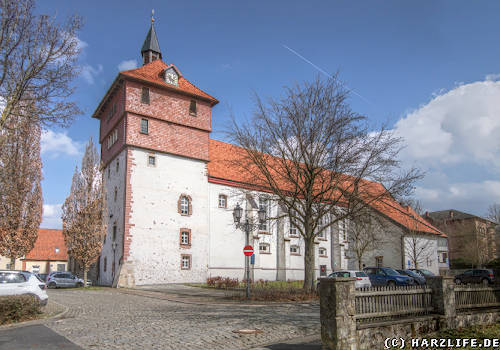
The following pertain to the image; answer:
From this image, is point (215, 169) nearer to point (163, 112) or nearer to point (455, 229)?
point (163, 112)

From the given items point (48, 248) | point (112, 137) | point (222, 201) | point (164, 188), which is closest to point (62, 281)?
point (164, 188)

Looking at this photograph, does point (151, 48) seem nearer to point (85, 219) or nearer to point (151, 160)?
point (151, 160)

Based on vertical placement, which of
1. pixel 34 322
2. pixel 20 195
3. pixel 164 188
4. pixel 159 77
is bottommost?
pixel 34 322

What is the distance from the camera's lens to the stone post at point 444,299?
1061 centimetres

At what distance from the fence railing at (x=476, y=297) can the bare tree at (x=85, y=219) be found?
24487 mm

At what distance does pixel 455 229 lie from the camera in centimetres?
7725

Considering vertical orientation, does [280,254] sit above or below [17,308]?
above

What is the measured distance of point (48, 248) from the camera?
58.6 m

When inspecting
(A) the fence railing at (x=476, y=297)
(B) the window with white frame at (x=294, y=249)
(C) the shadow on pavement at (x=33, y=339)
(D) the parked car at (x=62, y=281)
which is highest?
(B) the window with white frame at (x=294, y=249)

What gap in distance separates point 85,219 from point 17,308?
17.2m

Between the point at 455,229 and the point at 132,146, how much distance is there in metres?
68.3

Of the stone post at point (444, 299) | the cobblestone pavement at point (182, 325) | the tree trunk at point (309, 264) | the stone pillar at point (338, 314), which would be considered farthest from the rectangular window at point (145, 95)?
the stone pillar at point (338, 314)

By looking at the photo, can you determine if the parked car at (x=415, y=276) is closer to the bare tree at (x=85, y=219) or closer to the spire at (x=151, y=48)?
the bare tree at (x=85, y=219)

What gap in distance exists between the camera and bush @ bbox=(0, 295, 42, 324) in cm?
1210
